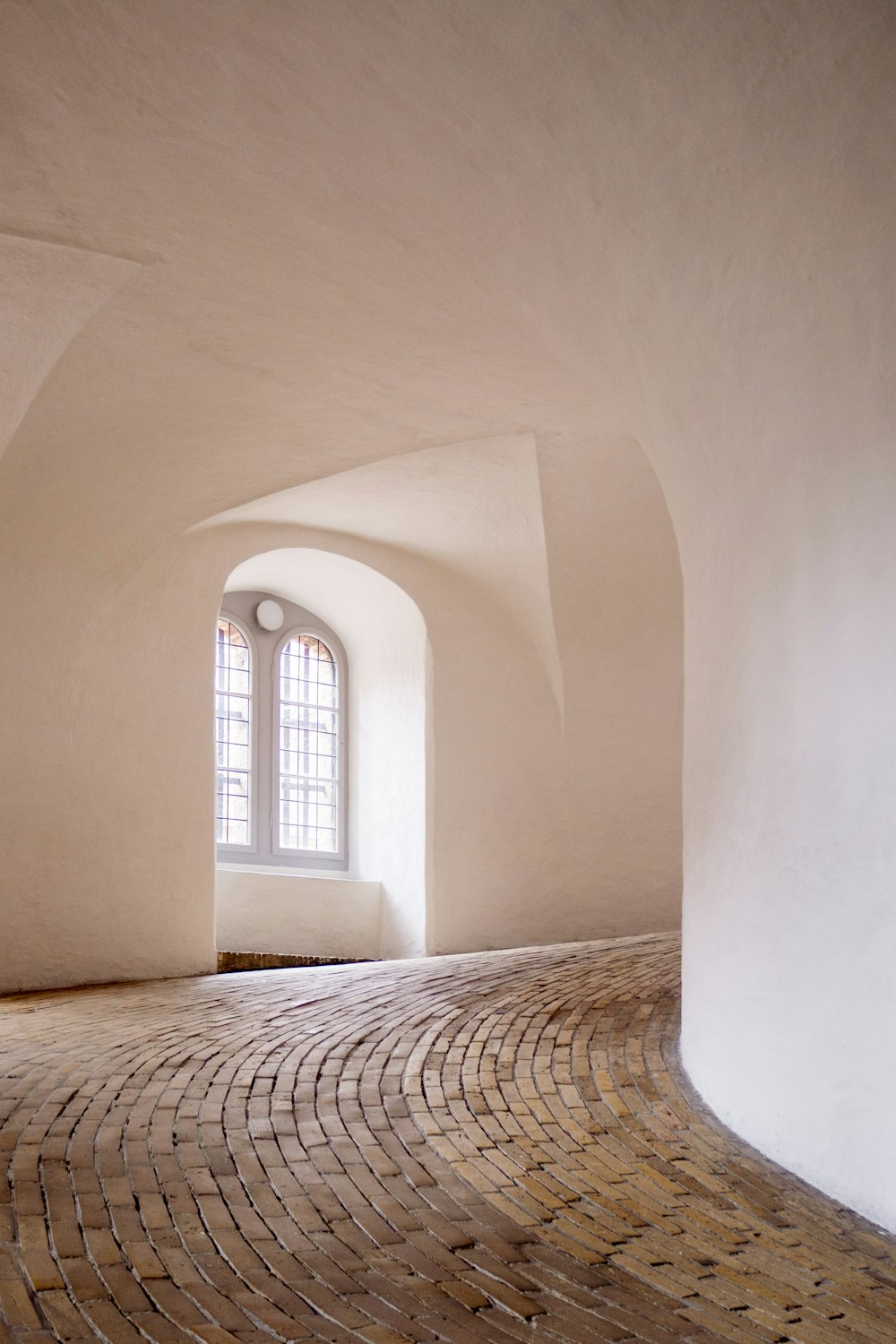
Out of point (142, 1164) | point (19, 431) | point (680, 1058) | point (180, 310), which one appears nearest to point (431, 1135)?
point (142, 1164)

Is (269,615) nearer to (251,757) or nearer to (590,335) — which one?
(251,757)

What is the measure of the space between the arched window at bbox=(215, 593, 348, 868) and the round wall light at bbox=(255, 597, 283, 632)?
11mm

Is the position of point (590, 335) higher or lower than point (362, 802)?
higher

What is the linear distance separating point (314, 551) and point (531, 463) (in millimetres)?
2837

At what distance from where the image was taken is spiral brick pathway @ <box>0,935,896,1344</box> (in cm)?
332

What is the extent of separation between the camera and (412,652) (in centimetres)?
1252

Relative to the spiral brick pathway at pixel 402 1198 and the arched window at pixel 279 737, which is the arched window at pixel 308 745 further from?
the spiral brick pathway at pixel 402 1198

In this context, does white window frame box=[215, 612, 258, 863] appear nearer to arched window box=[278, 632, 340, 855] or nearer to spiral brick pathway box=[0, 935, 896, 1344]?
arched window box=[278, 632, 340, 855]

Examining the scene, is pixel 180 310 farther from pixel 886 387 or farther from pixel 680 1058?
pixel 680 1058

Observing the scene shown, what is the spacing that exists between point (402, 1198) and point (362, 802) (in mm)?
9050

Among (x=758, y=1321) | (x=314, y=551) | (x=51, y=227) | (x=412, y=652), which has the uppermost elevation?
(x=51, y=227)

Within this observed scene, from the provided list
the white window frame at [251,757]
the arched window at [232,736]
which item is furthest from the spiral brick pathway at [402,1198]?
the arched window at [232,736]

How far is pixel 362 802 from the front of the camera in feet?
43.3

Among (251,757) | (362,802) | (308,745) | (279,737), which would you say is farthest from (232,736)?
(362,802)
